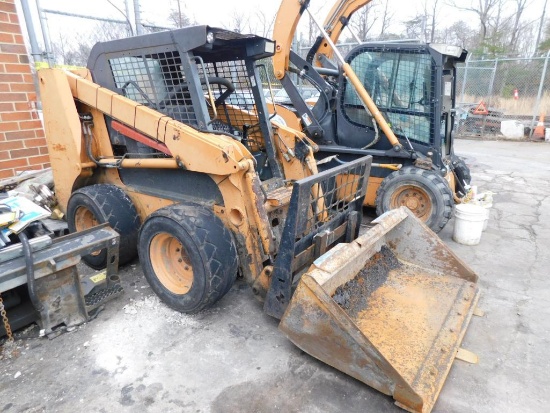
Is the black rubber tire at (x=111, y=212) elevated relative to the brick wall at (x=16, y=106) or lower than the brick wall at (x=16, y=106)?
lower

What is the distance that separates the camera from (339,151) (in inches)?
206

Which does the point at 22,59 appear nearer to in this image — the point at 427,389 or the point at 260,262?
the point at 260,262

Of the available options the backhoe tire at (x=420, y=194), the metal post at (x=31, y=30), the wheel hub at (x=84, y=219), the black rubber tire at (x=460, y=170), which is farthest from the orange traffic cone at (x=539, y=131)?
the metal post at (x=31, y=30)

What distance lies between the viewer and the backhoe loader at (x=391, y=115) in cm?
455

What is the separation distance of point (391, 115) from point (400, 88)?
1.15ft

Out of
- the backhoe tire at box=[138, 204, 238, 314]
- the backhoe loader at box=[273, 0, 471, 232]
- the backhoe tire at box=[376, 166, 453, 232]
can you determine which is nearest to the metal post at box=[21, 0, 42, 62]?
the backhoe tire at box=[138, 204, 238, 314]

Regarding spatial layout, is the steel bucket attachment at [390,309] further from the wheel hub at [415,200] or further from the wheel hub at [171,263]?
the wheel hub at [415,200]

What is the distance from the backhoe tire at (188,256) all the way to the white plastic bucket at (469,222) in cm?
301

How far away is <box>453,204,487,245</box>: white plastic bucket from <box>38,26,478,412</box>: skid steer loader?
1.44m

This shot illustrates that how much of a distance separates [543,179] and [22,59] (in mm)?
8994

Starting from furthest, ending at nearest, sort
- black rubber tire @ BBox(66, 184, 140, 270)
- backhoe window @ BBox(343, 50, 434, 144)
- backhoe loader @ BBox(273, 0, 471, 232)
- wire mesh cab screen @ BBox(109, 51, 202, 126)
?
backhoe window @ BBox(343, 50, 434, 144)
backhoe loader @ BBox(273, 0, 471, 232)
black rubber tire @ BBox(66, 184, 140, 270)
wire mesh cab screen @ BBox(109, 51, 202, 126)

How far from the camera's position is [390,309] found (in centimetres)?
286

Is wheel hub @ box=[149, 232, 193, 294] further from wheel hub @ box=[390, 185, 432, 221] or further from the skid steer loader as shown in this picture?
wheel hub @ box=[390, 185, 432, 221]

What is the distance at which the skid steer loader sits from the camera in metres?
2.40
